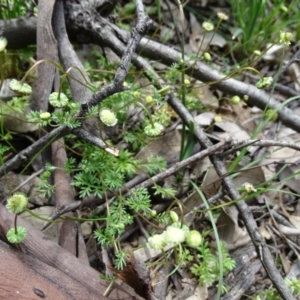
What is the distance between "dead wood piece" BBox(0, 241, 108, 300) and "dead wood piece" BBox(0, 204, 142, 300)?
0.04m

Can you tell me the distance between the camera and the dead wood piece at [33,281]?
3.95 feet

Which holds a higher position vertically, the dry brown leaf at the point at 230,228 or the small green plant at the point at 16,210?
the small green plant at the point at 16,210

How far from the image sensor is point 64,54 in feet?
6.07

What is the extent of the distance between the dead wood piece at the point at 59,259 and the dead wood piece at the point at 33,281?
42 millimetres

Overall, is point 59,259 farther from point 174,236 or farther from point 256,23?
point 256,23

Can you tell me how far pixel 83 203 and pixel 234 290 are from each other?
66 centimetres

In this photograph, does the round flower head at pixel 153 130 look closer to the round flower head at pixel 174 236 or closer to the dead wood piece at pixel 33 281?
the round flower head at pixel 174 236

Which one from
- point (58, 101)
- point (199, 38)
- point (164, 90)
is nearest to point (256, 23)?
point (199, 38)

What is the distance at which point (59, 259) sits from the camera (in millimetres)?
1418

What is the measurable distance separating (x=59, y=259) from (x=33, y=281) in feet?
0.58

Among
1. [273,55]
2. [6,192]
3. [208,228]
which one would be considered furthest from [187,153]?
[273,55]

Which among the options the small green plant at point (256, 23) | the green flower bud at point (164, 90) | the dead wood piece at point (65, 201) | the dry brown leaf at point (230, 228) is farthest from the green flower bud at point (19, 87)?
the small green plant at point (256, 23)

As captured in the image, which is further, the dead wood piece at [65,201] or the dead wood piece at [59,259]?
the dead wood piece at [65,201]

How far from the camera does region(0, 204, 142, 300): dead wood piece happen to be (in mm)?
1390
